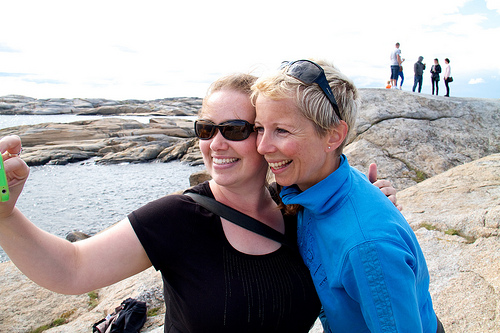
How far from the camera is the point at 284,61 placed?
1.98 m

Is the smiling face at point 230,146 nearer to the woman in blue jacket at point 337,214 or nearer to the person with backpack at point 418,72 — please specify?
the woman in blue jacket at point 337,214

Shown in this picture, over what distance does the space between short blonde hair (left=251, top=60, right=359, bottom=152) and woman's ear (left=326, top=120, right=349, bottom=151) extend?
3 centimetres

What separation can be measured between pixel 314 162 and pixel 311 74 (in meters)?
0.49

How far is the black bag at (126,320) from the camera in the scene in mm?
3420

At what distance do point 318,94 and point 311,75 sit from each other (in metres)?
0.11

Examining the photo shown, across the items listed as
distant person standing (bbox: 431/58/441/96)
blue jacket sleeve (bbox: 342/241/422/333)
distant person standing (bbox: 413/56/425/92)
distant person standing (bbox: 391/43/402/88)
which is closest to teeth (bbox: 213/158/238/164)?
blue jacket sleeve (bbox: 342/241/422/333)

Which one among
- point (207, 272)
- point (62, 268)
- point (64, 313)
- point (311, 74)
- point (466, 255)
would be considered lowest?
point (64, 313)

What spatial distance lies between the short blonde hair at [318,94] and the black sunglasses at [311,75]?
0.02m

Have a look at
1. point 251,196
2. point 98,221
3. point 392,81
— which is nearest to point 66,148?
point 98,221

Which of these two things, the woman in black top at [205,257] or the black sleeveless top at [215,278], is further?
the black sleeveless top at [215,278]

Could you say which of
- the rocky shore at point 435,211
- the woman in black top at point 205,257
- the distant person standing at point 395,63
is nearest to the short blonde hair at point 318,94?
the woman in black top at point 205,257

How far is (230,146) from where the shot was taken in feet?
6.84

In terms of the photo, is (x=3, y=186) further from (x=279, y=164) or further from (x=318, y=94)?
(x=318, y=94)

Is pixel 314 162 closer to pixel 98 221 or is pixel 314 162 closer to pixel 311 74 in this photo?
pixel 311 74
